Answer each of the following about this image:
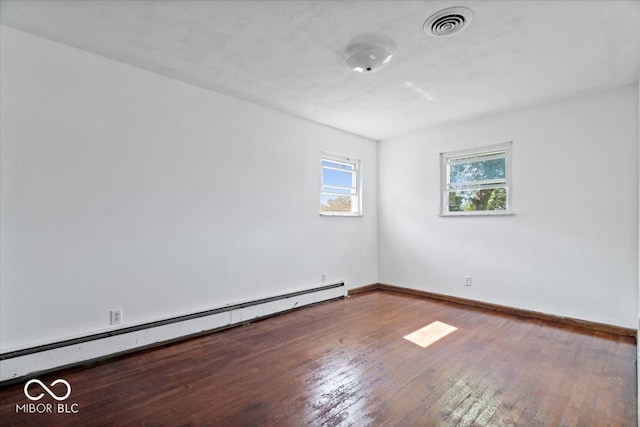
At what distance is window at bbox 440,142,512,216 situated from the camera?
397cm

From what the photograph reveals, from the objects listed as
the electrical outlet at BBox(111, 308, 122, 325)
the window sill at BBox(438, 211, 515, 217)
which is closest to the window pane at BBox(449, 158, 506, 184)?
the window sill at BBox(438, 211, 515, 217)

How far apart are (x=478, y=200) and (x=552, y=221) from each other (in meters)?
0.87

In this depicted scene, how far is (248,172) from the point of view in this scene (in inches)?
141

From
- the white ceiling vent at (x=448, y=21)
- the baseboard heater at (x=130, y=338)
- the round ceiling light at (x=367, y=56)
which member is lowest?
the baseboard heater at (x=130, y=338)

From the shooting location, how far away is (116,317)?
262cm

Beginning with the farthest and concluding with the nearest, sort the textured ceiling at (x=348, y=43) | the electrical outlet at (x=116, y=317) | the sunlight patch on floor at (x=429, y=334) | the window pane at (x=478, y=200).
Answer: the window pane at (x=478, y=200)
the sunlight patch on floor at (x=429, y=334)
the electrical outlet at (x=116, y=317)
the textured ceiling at (x=348, y=43)

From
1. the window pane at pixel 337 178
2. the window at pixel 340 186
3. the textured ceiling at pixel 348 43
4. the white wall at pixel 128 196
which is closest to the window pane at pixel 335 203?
the window at pixel 340 186

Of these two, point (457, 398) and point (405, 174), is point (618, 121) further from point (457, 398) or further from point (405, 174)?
point (457, 398)

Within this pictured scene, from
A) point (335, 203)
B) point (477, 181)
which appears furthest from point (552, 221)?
point (335, 203)

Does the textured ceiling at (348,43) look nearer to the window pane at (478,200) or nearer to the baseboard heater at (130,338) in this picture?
the window pane at (478,200)

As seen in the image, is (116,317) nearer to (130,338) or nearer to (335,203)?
(130,338)

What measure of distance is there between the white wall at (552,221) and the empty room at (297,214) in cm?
2

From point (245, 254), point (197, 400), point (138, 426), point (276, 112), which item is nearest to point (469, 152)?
point (276, 112)

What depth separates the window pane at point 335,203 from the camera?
178 inches
